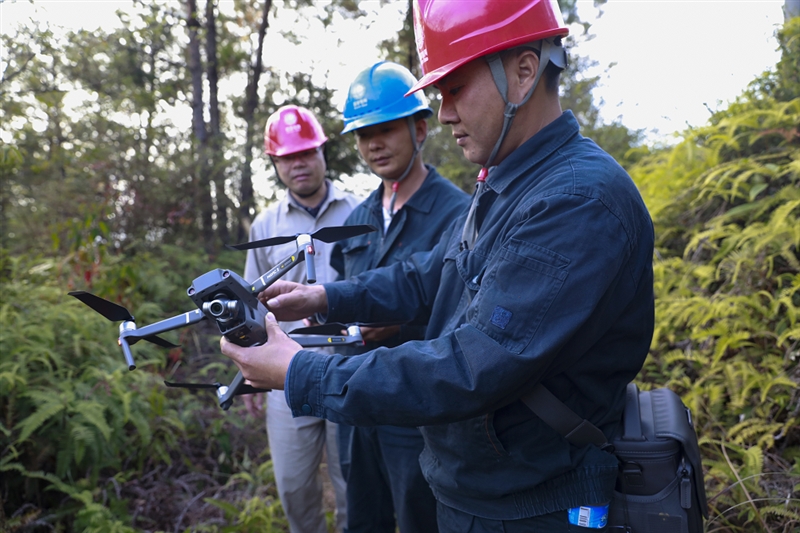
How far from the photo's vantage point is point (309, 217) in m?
4.26

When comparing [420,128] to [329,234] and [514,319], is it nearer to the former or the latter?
[329,234]

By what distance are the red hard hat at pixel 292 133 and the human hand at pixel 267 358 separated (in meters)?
2.68

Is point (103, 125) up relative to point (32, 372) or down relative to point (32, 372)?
up

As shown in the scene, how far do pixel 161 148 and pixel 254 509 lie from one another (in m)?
7.44

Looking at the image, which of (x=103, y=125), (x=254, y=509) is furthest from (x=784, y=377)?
(x=103, y=125)

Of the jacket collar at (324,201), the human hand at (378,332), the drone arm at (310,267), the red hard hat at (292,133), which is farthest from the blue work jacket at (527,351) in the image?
the red hard hat at (292,133)

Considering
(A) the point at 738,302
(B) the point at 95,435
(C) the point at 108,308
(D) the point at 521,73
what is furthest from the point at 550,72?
(B) the point at 95,435

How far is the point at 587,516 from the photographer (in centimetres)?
164

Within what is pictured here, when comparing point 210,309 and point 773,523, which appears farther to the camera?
point 773,523

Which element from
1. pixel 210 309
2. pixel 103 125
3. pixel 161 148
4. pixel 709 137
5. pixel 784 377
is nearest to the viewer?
pixel 210 309

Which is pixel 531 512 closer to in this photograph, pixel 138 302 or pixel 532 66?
pixel 532 66

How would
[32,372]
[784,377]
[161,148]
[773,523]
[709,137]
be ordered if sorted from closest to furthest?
[773,523] < [784,377] < [32,372] < [709,137] < [161,148]

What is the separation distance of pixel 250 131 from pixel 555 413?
30.1ft

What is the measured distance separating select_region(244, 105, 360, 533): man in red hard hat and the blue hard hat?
3.00 ft
